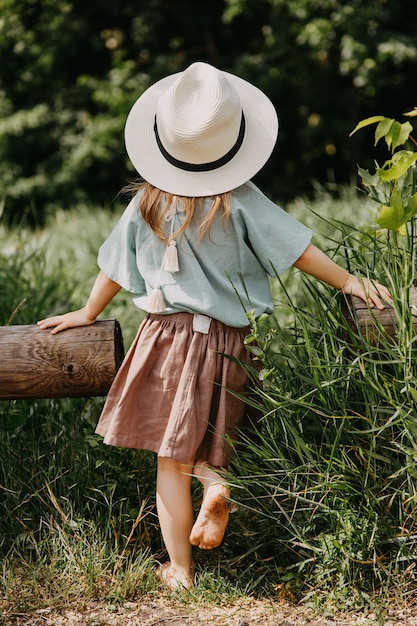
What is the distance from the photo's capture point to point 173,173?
2355 millimetres

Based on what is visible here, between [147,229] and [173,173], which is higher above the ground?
[173,173]

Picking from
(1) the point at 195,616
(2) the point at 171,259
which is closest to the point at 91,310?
(2) the point at 171,259

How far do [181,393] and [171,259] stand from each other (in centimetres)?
41

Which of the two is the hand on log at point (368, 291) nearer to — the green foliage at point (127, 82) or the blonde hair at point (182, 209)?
the blonde hair at point (182, 209)

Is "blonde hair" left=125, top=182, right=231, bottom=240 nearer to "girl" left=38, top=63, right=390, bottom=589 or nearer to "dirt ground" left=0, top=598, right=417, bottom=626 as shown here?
"girl" left=38, top=63, right=390, bottom=589

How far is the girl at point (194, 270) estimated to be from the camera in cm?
232

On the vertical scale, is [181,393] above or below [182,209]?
below

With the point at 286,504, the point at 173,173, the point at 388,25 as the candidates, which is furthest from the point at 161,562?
the point at 388,25

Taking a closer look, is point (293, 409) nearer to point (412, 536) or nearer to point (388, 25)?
point (412, 536)

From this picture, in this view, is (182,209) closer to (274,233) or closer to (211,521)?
(274,233)

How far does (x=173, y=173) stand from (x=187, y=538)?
114 cm

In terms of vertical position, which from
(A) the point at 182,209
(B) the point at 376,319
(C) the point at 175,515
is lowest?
(C) the point at 175,515

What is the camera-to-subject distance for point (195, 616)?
2236 millimetres

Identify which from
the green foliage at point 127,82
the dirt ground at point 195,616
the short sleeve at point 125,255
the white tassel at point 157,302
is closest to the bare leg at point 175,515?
the dirt ground at point 195,616
